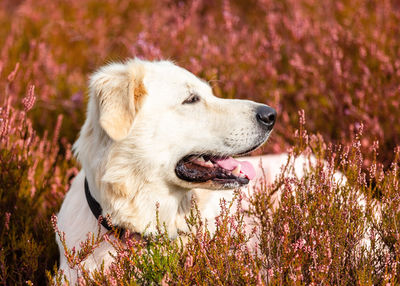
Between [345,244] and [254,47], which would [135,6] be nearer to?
[254,47]

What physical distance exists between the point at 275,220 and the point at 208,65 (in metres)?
2.57

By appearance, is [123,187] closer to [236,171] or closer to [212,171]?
[212,171]

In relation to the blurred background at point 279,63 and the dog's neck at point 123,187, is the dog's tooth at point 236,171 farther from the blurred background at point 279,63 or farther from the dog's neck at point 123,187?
Answer: the blurred background at point 279,63

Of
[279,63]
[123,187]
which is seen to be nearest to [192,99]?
[123,187]

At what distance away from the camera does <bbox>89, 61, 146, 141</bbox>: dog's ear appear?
2.29 metres

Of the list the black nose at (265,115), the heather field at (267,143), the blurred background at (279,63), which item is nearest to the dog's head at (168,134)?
the black nose at (265,115)

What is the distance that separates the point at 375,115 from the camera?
3.65 m

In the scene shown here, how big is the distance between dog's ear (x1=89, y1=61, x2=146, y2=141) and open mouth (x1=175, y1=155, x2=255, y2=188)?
1.24ft

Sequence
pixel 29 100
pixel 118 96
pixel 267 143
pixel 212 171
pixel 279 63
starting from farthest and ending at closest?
pixel 279 63
pixel 267 143
pixel 29 100
pixel 212 171
pixel 118 96

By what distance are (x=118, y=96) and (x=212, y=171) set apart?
62 centimetres

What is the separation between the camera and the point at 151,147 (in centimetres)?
245

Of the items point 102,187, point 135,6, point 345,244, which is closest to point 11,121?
point 102,187

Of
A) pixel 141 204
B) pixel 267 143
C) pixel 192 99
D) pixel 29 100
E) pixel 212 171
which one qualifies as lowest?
pixel 267 143

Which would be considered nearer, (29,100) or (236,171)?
(236,171)
